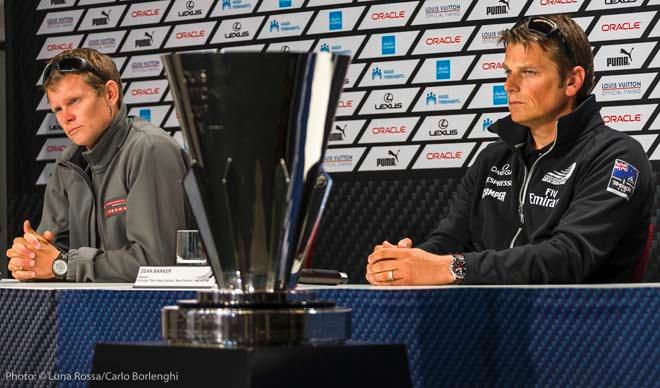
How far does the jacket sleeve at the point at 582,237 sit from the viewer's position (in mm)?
1914

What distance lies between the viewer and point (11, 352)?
1.53 metres

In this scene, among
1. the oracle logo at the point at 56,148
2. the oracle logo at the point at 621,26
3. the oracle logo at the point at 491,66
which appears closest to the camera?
the oracle logo at the point at 621,26

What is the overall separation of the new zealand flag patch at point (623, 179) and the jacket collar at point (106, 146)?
1.29 metres

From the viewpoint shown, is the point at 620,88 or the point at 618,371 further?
the point at 620,88

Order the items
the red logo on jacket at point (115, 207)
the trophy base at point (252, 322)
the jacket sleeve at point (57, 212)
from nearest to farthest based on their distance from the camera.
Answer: the trophy base at point (252, 322) → the red logo on jacket at point (115, 207) → the jacket sleeve at point (57, 212)

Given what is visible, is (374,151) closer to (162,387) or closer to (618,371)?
(618,371)

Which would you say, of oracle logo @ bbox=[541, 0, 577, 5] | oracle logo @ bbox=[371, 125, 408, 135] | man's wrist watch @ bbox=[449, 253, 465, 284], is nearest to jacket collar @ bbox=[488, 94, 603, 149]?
man's wrist watch @ bbox=[449, 253, 465, 284]

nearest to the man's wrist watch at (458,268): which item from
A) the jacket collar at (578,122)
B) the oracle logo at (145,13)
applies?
the jacket collar at (578,122)

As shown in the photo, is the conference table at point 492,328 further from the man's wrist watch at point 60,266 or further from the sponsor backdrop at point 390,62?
the sponsor backdrop at point 390,62

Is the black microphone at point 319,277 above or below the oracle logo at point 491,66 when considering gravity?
below

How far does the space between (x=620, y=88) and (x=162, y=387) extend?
3409mm

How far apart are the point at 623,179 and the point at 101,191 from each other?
1324 mm

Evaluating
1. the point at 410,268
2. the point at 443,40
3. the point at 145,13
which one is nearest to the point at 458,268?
the point at 410,268

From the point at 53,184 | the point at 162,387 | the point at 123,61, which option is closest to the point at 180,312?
the point at 162,387
